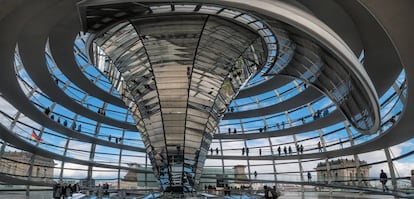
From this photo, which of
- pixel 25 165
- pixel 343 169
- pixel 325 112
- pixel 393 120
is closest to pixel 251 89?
pixel 325 112

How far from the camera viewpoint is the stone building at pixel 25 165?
102 feet

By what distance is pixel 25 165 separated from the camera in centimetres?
3553

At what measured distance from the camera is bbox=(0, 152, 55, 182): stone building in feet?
102

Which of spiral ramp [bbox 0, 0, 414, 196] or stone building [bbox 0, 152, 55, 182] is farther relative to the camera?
stone building [bbox 0, 152, 55, 182]

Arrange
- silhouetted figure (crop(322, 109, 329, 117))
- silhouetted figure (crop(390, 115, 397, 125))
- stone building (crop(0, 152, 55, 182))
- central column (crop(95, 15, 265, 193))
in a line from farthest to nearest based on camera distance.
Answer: silhouetted figure (crop(322, 109, 329, 117)) → stone building (crop(0, 152, 55, 182)) → silhouetted figure (crop(390, 115, 397, 125)) → central column (crop(95, 15, 265, 193))

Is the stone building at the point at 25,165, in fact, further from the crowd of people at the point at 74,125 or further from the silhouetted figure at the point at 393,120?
the silhouetted figure at the point at 393,120

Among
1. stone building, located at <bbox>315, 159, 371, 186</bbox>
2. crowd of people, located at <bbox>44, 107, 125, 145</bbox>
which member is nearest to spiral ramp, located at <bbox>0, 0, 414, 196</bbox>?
crowd of people, located at <bbox>44, 107, 125, 145</bbox>

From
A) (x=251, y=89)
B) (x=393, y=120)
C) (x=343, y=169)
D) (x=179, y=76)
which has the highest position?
(x=251, y=89)

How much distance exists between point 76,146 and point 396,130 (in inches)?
1386

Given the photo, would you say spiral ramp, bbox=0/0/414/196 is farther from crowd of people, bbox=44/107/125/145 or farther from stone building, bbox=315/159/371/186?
stone building, bbox=315/159/371/186

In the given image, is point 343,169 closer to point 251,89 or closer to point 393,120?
point 251,89

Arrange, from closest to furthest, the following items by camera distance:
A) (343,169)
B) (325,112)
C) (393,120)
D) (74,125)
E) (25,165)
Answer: (393,120) < (25,165) < (325,112) < (74,125) < (343,169)

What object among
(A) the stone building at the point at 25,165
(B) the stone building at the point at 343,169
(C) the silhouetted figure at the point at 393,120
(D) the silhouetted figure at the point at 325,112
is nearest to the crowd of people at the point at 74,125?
(A) the stone building at the point at 25,165

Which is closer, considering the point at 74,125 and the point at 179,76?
the point at 179,76
